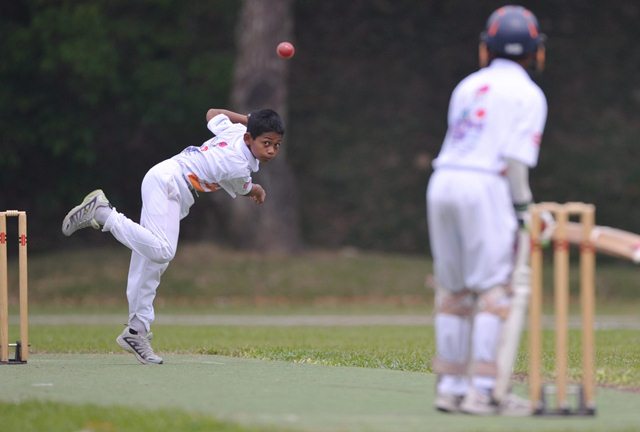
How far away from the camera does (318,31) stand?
29.2 meters

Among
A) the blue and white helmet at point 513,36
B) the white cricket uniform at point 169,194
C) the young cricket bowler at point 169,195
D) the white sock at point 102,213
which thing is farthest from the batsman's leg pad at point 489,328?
the white sock at point 102,213

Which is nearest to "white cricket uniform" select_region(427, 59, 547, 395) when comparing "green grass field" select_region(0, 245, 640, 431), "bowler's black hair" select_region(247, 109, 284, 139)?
"green grass field" select_region(0, 245, 640, 431)

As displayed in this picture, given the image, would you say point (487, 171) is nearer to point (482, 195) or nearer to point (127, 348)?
point (482, 195)

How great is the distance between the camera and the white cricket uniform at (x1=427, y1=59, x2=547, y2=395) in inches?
264

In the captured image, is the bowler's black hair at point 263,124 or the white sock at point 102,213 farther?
the white sock at point 102,213

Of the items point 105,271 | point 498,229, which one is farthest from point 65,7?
point 498,229

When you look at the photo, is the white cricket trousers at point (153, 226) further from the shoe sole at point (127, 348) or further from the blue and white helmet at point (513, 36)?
the blue and white helmet at point (513, 36)

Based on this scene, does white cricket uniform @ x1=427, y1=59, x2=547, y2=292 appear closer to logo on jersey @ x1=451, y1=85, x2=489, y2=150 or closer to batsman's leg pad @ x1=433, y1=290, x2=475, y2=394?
logo on jersey @ x1=451, y1=85, x2=489, y2=150

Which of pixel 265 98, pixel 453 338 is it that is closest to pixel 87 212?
pixel 453 338

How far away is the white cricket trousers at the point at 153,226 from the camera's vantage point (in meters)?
9.32

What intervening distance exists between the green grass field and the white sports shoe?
1.45m

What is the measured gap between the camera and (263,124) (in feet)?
30.7

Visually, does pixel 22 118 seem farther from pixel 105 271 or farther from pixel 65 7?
pixel 105 271

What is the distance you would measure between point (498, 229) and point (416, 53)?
22592 mm
